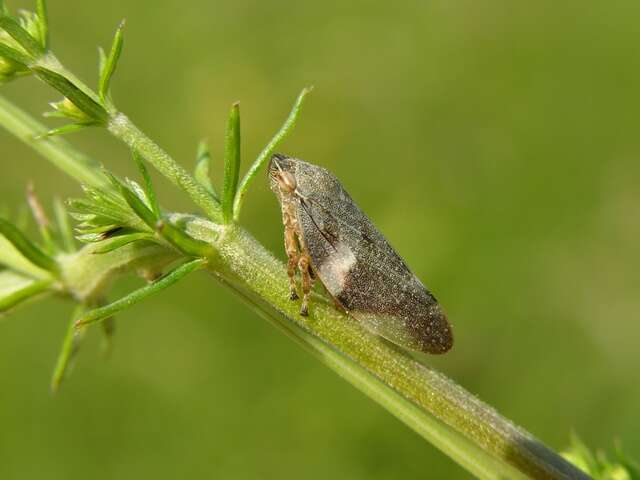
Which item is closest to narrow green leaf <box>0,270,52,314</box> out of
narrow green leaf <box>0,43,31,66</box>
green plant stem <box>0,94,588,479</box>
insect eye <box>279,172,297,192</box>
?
green plant stem <box>0,94,588,479</box>

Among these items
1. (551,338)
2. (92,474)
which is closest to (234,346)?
(92,474)

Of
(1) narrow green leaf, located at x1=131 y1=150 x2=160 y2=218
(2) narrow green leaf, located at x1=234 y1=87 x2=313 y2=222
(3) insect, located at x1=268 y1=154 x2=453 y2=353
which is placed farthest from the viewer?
(3) insect, located at x1=268 y1=154 x2=453 y2=353

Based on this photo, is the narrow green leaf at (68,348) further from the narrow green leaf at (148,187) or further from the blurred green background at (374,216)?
the blurred green background at (374,216)

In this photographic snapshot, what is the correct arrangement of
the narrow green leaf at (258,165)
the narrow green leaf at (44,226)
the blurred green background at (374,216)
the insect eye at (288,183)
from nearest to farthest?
the narrow green leaf at (258,165), the narrow green leaf at (44,226), the insect eye at (288,183), the blurred green background at (374,216)

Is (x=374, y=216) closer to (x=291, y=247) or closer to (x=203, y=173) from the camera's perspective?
(x=291, y=247)

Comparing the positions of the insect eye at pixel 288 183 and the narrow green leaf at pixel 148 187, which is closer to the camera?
the narrow green leaf at pixel 148 187

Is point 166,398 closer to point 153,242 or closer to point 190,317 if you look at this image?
point 190,317

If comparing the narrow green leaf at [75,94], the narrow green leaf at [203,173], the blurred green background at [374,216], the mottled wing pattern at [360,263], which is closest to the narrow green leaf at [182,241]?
the narrow green leaf at [203,173]

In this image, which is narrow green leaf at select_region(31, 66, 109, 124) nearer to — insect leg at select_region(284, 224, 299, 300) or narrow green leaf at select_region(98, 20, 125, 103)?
narrow green leaf at select_region(98, 20, 125, 103)
